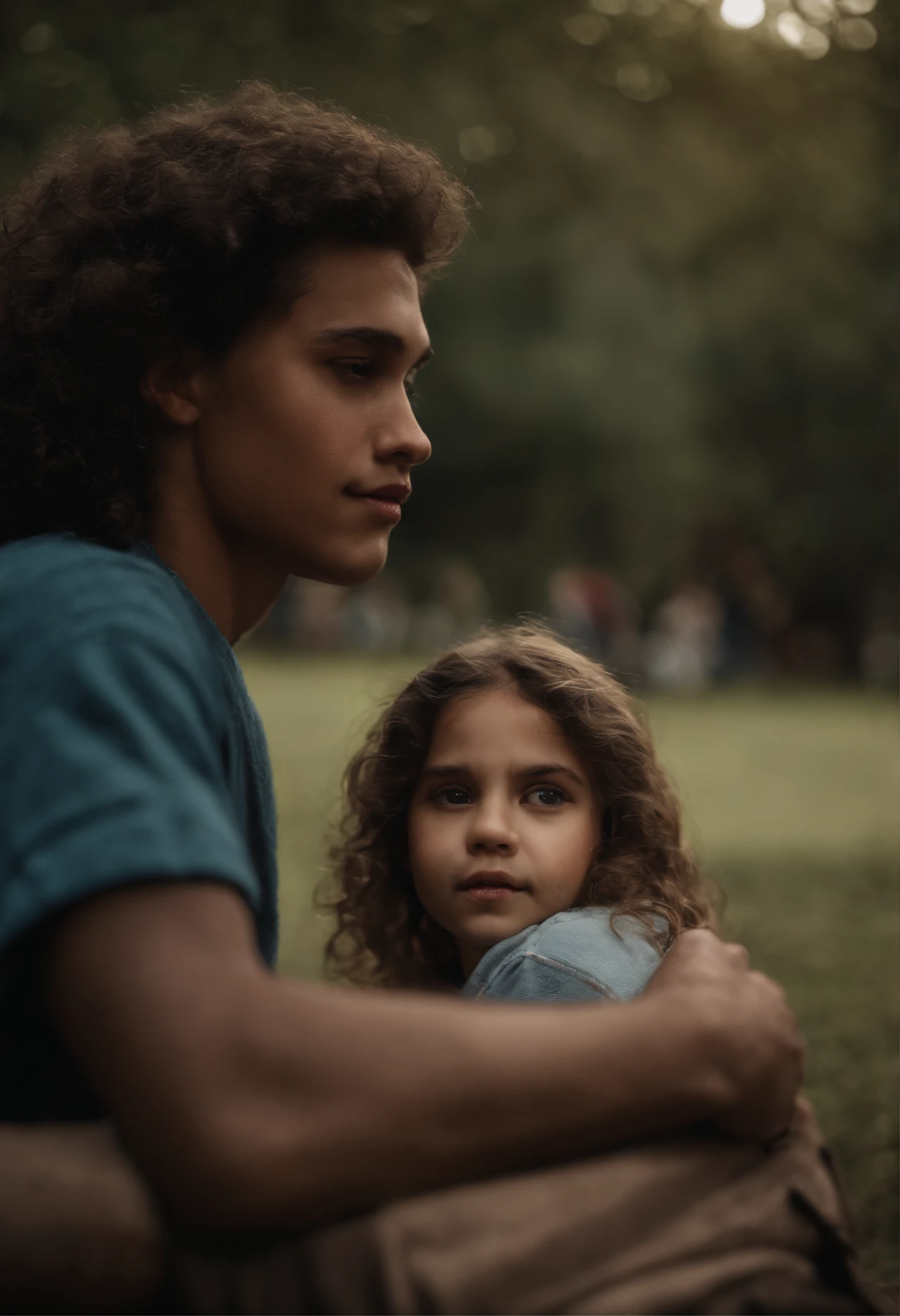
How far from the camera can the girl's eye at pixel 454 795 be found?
275cm

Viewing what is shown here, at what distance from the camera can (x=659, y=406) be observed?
31.9 meters

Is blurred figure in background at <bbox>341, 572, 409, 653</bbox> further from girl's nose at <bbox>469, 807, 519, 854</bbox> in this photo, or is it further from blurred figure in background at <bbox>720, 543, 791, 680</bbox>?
girl's nose at <bbox>469, 807, 519, 854</bbox>

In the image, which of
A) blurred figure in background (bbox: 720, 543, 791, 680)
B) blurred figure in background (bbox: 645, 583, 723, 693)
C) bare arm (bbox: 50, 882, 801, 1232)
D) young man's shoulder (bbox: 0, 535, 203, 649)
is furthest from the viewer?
blurred figure in background (bbox: 720, 543, 791, 680)

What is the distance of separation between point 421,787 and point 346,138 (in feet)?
3.96

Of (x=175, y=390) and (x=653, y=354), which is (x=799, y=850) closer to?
(x=175, y=390)

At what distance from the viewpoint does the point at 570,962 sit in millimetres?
2303

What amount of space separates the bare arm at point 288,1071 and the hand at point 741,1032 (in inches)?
5.1

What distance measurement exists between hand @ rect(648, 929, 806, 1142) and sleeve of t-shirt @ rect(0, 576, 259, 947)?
0.55 m

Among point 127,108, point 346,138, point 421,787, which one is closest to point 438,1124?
point 421,787

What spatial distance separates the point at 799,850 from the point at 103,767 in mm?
8484

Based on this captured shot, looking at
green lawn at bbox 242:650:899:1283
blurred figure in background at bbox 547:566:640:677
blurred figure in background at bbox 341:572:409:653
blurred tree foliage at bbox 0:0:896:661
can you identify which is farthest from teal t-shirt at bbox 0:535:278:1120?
blurred figure in background at bbox 341:572:409:653

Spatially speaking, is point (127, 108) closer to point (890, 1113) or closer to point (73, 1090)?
point (890, 1113)

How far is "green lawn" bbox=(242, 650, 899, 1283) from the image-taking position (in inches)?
179

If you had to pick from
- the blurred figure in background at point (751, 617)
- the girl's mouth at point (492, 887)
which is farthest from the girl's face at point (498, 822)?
the blurred figure in background at point (751, 617)
